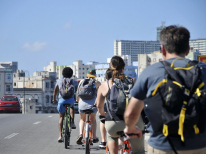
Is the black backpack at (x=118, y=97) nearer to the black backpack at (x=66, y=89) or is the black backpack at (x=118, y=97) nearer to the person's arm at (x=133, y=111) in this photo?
the person's arm at (x=133, y=111)

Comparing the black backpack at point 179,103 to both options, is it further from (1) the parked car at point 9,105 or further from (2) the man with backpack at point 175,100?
(1) the parked car at point 9,105

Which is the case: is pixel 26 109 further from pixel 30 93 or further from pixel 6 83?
pixel 30 93

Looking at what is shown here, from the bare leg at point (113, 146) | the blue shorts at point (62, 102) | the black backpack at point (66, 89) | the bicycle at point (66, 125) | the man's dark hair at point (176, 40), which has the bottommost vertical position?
the bicycle at point (66, 125)

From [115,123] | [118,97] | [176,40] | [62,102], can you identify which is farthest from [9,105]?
[176,40]

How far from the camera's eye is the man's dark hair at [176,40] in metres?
3.40

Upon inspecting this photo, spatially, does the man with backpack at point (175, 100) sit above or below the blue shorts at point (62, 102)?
above

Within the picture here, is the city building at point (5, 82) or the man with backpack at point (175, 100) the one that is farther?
the city building at point (5, 82)

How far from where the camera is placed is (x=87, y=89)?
358 inches

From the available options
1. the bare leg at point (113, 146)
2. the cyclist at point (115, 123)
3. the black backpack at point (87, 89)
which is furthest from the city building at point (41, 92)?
the bare leg at point (113, 146)

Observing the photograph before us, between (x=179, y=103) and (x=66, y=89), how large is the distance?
6851 mm

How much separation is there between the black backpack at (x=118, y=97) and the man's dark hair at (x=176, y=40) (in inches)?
86.8

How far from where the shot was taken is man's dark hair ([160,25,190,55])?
134 inches

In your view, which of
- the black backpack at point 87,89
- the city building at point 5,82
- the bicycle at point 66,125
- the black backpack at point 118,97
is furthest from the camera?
the city building at point 5,82

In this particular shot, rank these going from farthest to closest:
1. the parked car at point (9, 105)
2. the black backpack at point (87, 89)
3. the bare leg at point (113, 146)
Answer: the parked car at point (9, 105) < the black backpack at point (87, 89) < the bare leg at point (113, 146)
